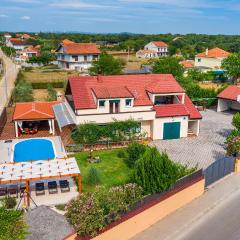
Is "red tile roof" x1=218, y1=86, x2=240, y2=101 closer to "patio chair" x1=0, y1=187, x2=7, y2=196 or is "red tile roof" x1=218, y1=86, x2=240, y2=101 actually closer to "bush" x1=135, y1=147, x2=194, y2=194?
"bush" x1=135, y1=147, x2=194, y2=194

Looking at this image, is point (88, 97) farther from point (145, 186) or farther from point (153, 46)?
point (153, 46)

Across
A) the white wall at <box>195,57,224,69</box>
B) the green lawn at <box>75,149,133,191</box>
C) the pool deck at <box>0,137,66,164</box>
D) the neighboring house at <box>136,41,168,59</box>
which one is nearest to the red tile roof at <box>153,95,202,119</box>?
the green lawn at <box>75,149,133,191</box>

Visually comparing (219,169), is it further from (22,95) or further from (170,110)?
(22,95)

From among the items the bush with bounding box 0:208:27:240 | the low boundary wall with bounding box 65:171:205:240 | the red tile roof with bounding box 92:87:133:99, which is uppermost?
the red tile roof with bounding box 92:87:133:99

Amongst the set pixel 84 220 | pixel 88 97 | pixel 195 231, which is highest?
pixel 88 97

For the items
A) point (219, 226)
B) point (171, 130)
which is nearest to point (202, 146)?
point (171, 130)

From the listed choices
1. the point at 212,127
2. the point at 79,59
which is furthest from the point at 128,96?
the point at 79,59
